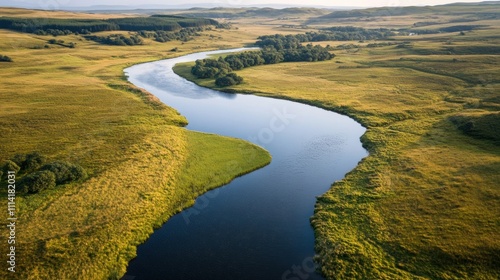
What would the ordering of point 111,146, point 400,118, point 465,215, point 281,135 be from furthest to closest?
point 400,118 → point 281,135 → point 111,146 → point 465,215

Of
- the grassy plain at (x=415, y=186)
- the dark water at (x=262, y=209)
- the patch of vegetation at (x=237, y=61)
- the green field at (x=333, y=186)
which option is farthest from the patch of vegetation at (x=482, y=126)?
the patch of vegetation at (x=237, y=61)

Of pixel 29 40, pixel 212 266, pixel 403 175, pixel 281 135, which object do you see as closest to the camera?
pixel 212 266

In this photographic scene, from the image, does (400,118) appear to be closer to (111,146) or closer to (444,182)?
(444,182)

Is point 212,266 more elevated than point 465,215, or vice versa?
point 465,215

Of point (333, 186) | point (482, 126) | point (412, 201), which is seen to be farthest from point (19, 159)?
point (482, 126)

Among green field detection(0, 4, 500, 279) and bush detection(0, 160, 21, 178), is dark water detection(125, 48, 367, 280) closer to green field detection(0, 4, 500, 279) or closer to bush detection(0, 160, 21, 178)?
green field detection(0, 4, 500, 279)

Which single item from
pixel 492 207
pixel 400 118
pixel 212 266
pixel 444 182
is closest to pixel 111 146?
pixel 212 266

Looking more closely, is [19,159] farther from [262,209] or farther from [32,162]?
[262,209]
